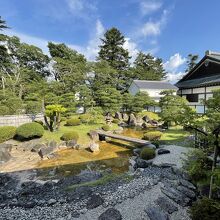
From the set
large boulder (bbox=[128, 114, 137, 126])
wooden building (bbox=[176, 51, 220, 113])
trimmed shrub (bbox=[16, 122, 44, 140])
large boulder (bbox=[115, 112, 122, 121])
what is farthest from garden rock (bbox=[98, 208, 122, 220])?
large boulder (bbox=[115, 112, 122, 121])

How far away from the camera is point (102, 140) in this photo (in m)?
14.9

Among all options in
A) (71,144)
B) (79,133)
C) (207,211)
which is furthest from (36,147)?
(207,211)

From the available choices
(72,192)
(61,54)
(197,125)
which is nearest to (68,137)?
(72,192)

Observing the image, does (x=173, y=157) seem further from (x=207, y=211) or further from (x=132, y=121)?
(x=132, y=121)

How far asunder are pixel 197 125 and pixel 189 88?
20.6m

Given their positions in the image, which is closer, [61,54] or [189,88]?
[189,88]

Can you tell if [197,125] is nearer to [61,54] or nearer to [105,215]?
[105,215]

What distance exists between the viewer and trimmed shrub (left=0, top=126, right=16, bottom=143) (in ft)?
40.8

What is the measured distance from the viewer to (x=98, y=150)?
12141mm

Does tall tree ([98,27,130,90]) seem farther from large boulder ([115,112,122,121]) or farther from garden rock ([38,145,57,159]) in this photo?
garden rock ([38,145,57,159])

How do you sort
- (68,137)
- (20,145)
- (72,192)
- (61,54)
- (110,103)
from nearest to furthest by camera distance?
(72,192) → (20,145) → (68,137) → (110,103) → (61,54)

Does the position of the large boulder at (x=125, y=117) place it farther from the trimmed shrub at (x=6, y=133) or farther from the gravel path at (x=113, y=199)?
the gravel path at (x=113, y=199)

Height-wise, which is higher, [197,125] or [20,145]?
[197,125]

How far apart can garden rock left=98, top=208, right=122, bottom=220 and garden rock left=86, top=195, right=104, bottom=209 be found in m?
0.43
